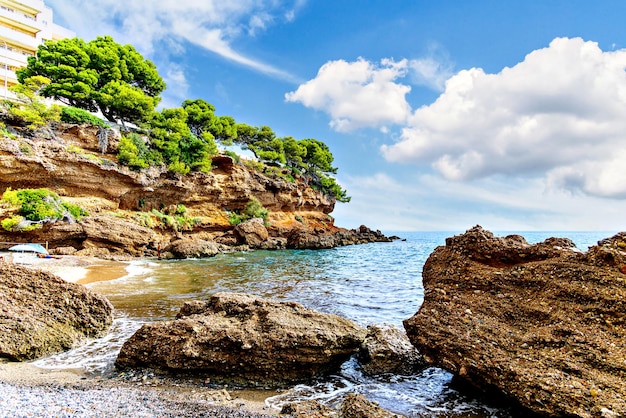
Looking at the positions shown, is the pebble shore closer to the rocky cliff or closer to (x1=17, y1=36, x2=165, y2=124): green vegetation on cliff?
the rocky cliff

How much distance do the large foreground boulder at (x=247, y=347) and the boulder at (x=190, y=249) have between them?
993 inches

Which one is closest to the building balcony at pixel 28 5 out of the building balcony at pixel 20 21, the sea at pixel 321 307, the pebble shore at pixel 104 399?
the building balcony at pixel 20 21

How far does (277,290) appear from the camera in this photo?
1550 centimetres

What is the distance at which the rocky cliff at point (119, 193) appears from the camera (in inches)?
1051

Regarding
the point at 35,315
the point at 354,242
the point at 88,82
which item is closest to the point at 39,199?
the point at 88,82

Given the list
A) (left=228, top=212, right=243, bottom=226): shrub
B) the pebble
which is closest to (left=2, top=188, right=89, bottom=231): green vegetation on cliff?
(left=228, top=212, right=243, bottom=226): shrub

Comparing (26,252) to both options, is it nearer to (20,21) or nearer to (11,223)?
(11,223)

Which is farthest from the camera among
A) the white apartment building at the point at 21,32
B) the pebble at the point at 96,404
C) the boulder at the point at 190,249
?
the white apartment building at the point at 21,32

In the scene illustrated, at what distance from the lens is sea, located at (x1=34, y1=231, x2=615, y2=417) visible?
550 centimetres

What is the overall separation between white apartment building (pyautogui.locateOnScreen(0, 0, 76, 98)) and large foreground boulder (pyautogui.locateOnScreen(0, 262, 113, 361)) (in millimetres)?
47929

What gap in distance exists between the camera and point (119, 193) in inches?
1336

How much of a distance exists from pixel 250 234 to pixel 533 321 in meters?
37.8

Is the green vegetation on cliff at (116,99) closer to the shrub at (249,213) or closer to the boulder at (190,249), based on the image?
the shrub at (249,213)

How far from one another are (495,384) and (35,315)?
28.2 ft
